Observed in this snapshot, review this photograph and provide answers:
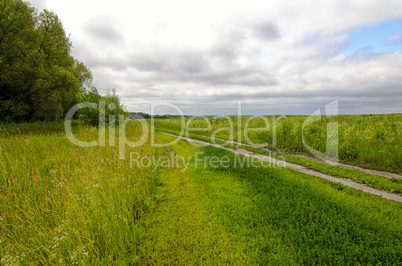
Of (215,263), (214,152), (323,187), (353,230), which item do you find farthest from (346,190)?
(214,152)

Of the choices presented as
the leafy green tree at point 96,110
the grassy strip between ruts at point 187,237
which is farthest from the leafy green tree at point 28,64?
the grassy strip between ruts at point 187,237

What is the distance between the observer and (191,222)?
15.5ft

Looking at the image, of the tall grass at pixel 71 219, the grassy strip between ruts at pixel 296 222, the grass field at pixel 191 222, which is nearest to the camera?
the tall grass at pixel 71 219

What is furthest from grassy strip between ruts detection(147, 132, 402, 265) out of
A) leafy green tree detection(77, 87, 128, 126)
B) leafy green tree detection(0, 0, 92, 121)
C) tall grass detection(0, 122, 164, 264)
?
leafy green tree detection(0, 0, 92, 121)

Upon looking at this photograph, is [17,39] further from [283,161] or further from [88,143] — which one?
[283,161]

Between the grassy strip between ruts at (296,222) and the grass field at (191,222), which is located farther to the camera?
the grassy strip between ruts at (296,222)

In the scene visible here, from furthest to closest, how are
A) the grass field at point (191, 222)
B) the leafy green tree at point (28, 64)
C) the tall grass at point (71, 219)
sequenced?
the leafy green tree at point (28, 64)
the grass field at point (191, 222)
the tall grass at point (71, 219)

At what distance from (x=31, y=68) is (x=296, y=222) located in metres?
25.5

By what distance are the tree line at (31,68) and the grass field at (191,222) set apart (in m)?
16.5

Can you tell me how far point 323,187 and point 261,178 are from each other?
220cm

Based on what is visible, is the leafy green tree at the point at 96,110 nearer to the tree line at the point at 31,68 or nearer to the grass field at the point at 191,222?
the tree line at the point at 31,68

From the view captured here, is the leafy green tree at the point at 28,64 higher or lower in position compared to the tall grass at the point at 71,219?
higher

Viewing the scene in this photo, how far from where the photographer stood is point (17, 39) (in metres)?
18.0

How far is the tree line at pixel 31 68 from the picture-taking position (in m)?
17.6
